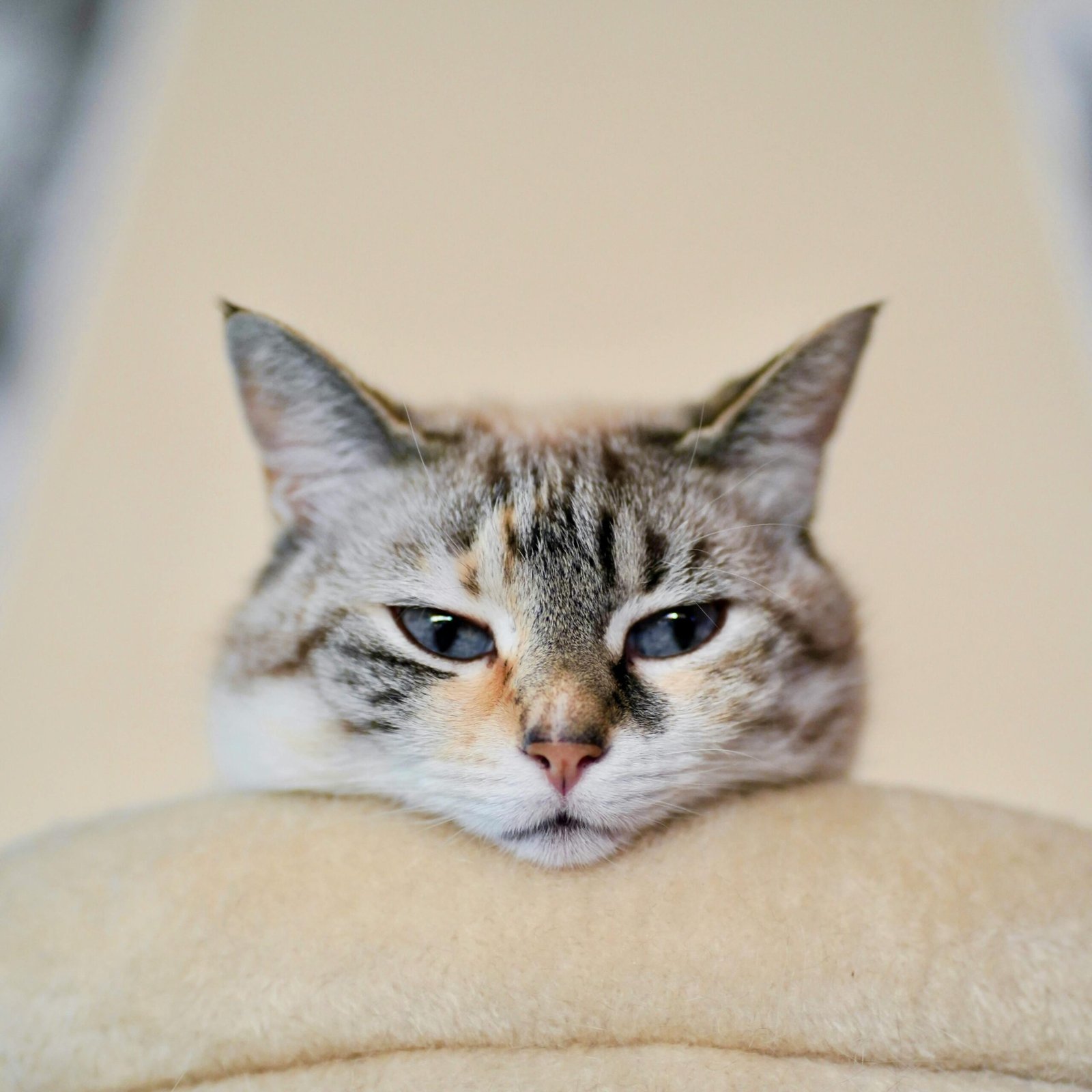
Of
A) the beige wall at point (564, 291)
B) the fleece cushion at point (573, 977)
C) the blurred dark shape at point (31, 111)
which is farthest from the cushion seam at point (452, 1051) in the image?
the blurred dark shape at point (31, 111)

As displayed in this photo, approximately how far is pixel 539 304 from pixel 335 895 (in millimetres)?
1469

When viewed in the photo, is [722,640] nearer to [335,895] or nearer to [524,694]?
[524,694]

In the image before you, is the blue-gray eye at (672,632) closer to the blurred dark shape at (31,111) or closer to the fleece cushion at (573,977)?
the fleece cushion at (573,977)

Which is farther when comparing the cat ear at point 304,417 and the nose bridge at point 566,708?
the cat ear at point 304,417

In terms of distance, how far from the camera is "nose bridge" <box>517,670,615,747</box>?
2.98ft

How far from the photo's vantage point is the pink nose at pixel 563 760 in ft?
2.96

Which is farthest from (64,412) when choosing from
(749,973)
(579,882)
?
(749,973)

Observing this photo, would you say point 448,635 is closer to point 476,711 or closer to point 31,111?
point 476,711

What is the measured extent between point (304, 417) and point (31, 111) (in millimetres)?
1306

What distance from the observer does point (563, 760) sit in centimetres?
91

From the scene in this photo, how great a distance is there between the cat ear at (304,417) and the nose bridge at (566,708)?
38 cm

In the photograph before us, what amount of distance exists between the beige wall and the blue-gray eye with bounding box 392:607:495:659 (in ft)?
3.25

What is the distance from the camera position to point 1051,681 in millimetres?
2062

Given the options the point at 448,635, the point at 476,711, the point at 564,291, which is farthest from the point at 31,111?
the point at 476,711
